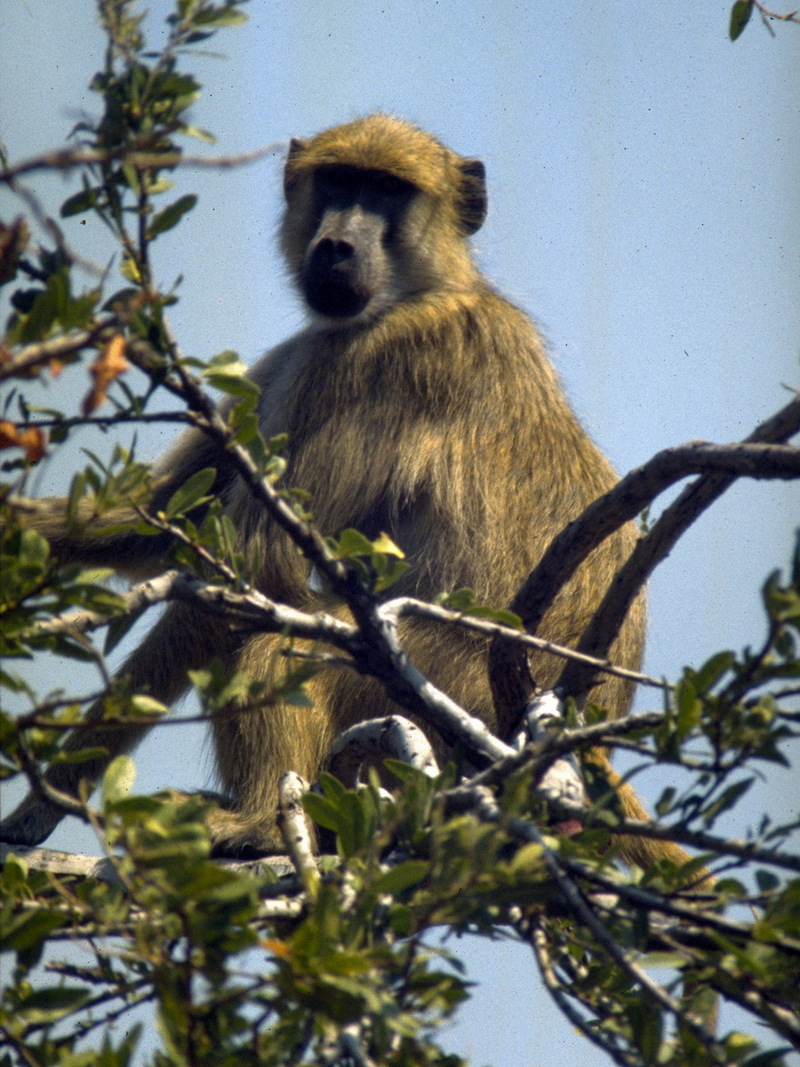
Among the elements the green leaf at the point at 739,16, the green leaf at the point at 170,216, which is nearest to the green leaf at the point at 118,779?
the green leaf at the point at 170,216

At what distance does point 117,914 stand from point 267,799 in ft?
6.81

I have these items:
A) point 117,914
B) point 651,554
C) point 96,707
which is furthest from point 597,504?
point 96,707

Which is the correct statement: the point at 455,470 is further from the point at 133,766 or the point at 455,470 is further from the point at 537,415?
the point at 133,766

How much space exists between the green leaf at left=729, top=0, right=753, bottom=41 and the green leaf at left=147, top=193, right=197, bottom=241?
1609 mm

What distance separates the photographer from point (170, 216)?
2.11m

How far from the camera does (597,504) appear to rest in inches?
113

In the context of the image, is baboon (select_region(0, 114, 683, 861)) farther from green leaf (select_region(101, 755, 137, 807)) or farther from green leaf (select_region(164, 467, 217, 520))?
green leaf (select_region(101, 755, 137, 807))

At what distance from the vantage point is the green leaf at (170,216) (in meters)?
2.08

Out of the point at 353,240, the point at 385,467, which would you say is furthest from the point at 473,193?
the point at 385,467

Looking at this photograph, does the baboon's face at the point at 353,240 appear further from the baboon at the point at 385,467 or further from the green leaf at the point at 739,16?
the green leaf at the point at 739,16

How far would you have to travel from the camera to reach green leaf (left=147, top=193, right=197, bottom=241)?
208cm

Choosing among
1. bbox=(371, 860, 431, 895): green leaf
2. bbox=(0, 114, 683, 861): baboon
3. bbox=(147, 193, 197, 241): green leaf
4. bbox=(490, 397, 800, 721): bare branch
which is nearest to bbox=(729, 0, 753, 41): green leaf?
bbox=(490, 397, 800, 721): bare branch

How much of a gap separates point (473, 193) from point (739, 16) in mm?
2659

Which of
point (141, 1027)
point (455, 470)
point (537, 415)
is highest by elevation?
point (537, 415)
